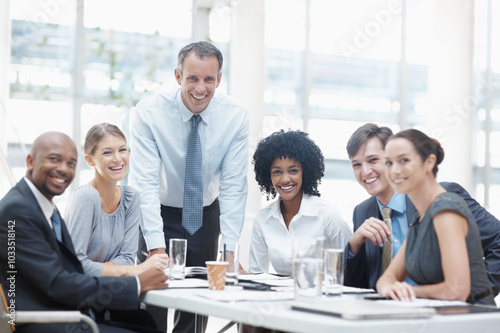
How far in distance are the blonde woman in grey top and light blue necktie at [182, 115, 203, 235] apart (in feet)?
1.23

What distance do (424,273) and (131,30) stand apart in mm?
5544

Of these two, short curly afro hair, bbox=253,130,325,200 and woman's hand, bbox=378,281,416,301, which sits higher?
short curly afro hair, bbox=253,130,325,200

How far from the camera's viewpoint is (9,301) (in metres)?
1.88

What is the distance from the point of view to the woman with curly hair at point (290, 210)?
116 inches

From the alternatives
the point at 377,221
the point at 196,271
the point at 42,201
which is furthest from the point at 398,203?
the point at 42,201

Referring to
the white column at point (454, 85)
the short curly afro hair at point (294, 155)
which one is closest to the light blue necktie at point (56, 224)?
the short curly afro hair at point (294, 155)

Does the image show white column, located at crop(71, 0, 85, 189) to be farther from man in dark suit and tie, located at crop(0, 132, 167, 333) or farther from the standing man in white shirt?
man in dark suit and tie, located at crop(0, 132, 167, 333)

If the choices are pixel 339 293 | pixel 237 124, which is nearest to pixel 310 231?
pixel 237 124

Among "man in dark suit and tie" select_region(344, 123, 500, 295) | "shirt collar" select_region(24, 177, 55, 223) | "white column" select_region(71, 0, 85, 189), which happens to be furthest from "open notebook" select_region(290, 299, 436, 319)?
"white column" select_region(71, 0, 85, 189)

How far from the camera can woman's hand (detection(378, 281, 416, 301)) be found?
1.83 metres

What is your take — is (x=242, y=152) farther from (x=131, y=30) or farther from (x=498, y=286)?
(x=131, y=30)

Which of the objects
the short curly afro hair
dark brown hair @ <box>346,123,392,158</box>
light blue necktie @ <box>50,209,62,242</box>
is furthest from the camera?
the short curly afro hair

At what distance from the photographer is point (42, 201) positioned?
196 cm

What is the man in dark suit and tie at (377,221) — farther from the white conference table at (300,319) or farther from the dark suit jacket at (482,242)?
the white conference table at (300,319)
